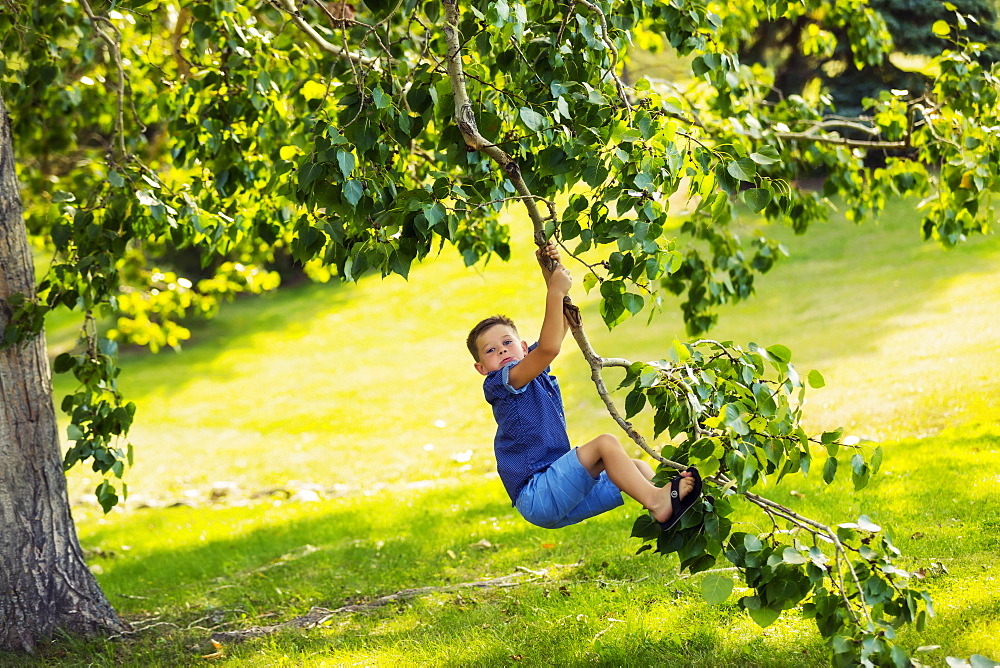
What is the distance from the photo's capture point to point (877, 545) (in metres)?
2.75

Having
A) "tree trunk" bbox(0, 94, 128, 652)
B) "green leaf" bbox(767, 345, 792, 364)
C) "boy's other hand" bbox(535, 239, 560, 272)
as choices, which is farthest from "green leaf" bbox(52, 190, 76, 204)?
"green leaf" bbox(767, 345, 792, 364)

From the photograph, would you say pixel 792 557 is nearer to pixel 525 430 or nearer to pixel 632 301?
pixel 632 301

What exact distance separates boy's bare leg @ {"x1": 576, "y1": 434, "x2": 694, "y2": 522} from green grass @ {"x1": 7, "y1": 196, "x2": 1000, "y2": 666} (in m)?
0.40

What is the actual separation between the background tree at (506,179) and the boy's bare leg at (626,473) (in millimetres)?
85

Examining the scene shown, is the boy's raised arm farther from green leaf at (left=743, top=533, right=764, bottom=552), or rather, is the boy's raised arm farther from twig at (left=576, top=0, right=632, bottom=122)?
green leaf at (left=743, top=533, right=764, bottom=552)

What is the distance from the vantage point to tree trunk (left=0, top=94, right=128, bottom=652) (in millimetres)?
4227

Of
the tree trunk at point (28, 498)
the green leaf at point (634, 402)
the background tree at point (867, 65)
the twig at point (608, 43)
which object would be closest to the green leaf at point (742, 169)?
the twig at point (608, 43)

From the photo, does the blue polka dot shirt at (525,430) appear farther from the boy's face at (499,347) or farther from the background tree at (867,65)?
the background tree at (867,65)

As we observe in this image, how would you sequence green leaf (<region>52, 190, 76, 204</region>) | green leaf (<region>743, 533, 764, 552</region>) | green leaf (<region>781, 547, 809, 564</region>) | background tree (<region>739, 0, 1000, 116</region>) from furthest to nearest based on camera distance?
background tree (<region>739, 0, 1000, 116</region>) < green leaf (<region>52, 190, 76, 204</region>) < green leaf (<region>743, 533, 764, 552</region>) < green leaf (<region>781, 547, 809, 564</region>)

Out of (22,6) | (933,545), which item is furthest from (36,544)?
(933,545)

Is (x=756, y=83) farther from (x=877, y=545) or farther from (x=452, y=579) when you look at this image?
(x=877, y=545)

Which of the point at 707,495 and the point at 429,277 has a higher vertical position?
the point at 429,277

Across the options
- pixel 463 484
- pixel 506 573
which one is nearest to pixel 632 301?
pixel 506 573

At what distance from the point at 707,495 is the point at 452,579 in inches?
100
